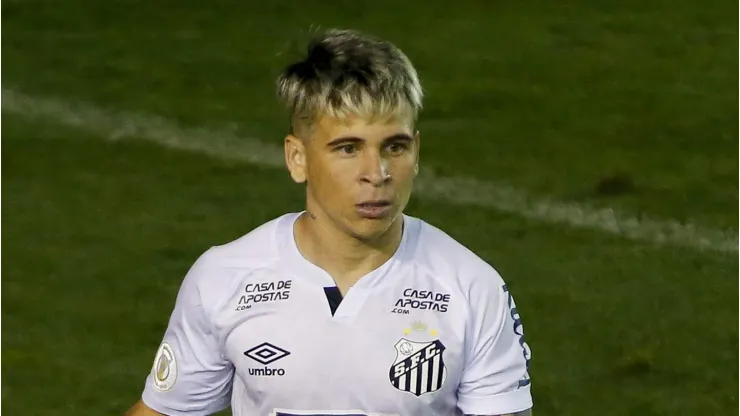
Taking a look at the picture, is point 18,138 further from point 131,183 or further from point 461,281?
point 461,281

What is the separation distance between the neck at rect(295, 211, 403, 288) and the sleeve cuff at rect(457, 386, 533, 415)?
38 centimetres

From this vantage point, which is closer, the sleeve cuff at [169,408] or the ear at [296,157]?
the ear at [296,157]

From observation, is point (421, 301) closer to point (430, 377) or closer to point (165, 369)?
point (430, 377)

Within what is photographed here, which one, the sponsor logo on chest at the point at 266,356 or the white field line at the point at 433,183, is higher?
the sponsor logo on chest at the point at 266,356

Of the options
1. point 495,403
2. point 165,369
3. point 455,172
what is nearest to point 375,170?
point 495,403

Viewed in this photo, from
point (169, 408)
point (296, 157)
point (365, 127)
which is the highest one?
point (365, 127)

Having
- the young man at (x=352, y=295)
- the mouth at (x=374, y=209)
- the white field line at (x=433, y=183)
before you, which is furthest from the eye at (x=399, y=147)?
the white field line at (x=433, y=183)

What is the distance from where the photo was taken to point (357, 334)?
145 inches

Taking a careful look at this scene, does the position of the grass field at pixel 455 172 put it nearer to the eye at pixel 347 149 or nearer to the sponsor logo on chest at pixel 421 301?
the sponsor logo on chest at pixel 421 301

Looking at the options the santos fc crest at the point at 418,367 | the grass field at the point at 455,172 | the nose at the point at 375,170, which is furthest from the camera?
the grass field at the point at 455,172

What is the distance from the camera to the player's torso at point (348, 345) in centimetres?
366

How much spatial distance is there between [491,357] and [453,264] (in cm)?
25

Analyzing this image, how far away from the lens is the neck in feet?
12.3

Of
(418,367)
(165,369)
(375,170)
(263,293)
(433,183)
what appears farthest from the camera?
(433,183)
